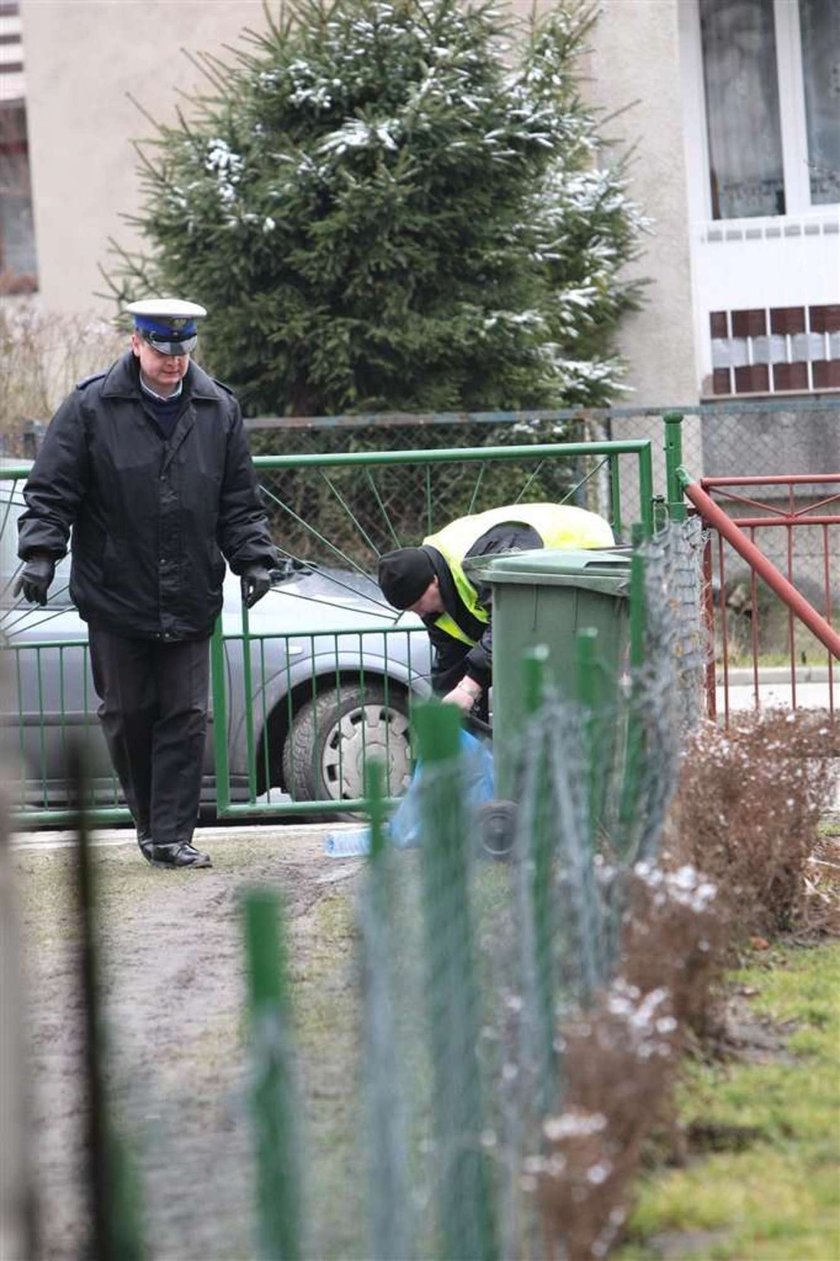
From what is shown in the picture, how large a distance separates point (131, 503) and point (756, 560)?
222cm

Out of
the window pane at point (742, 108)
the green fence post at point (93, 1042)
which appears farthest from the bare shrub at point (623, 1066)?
the window pane at point (742, 108)

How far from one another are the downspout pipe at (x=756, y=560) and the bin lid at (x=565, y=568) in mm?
845

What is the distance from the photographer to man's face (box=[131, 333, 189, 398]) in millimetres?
6578

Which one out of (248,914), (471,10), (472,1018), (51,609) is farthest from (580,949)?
(471,10)

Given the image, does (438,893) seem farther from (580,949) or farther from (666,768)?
(666,768)

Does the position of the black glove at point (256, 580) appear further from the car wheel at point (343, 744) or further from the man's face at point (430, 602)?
the car wheel at point (343, 744)

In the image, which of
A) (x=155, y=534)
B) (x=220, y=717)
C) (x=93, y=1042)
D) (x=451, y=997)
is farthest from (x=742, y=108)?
(x=93, y=1042)

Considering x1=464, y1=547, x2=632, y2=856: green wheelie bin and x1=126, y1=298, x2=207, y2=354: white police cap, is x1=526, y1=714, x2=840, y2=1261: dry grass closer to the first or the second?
x1=464, y1=547, x2=632, y2=856: green wheelie bin

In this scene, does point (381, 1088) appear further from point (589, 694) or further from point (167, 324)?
point (167, 324)

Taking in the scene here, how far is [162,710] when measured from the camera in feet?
22.2

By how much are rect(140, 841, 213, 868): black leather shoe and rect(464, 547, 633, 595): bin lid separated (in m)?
1.29

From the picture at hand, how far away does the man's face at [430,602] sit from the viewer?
694 centimetres

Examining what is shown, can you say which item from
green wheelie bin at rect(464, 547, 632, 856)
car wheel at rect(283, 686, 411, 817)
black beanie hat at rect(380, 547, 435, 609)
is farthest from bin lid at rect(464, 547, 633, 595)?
car wheel at rect(283, 686, 411, 817)

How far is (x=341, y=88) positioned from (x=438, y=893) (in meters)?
10.9
